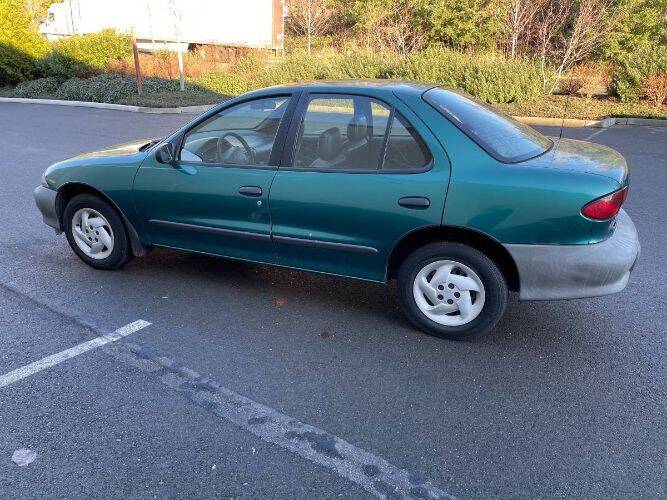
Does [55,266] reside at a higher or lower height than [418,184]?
lower

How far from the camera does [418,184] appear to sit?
3.39 m

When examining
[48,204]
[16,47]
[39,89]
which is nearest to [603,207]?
[48,204]

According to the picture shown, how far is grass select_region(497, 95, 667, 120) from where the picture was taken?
13.9 metres

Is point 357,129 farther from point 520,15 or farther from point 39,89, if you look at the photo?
point 39,89

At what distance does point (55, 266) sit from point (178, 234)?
4.59 ft

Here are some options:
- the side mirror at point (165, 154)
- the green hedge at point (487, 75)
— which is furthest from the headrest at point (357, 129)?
the green hedge at point (487, 75)

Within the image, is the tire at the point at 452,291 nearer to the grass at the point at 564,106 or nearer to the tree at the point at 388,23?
the grass at the point at 564,106

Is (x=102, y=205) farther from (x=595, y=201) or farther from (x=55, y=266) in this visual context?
(x=595, y=201)

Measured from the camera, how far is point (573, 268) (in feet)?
10.5

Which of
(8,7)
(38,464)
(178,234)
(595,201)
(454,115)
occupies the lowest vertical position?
(38,464)

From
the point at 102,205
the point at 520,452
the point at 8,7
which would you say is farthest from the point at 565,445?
the point at 8,7

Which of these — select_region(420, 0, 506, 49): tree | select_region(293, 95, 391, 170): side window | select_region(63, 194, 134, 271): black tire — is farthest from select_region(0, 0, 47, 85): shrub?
select_region(293, 95, 391, 170): side window

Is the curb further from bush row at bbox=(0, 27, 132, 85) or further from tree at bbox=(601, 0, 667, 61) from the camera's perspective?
bush row at bbox=(0, 27, 132, 85)

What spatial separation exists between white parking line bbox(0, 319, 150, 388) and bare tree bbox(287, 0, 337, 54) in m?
26.4
